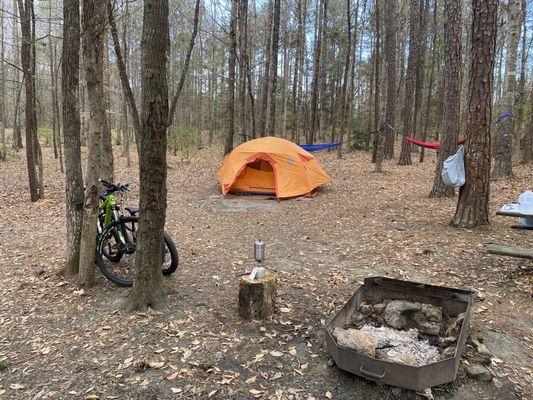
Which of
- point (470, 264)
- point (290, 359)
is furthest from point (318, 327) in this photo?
point (470, 264)

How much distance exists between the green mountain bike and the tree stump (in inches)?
39.9

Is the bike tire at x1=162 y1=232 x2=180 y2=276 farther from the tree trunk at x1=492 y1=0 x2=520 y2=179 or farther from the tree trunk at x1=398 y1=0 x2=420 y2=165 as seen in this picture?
the tree trunk at x1=398 y1=0 x2=420 y2=165

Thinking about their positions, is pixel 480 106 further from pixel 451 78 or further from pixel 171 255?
pixel 171 255

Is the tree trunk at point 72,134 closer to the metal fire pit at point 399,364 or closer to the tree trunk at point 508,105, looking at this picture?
the metal fire pit at point 399,364

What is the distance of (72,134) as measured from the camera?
409 centimetres

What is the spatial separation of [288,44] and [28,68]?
15.2m

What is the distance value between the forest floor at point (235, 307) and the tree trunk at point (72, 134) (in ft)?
1.47

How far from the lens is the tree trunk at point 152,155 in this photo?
3.08 metres

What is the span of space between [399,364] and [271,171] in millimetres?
7208

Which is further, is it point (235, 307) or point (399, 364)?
point (235, 307)

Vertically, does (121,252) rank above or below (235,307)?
above

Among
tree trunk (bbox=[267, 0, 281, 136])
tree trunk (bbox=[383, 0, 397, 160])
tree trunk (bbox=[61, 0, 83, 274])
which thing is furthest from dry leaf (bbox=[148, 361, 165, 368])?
tree trunk (bbox=[383, 0, 397, 160])

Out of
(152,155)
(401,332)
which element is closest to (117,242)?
(152,155)

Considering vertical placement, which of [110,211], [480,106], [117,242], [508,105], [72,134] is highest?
[508,105]
